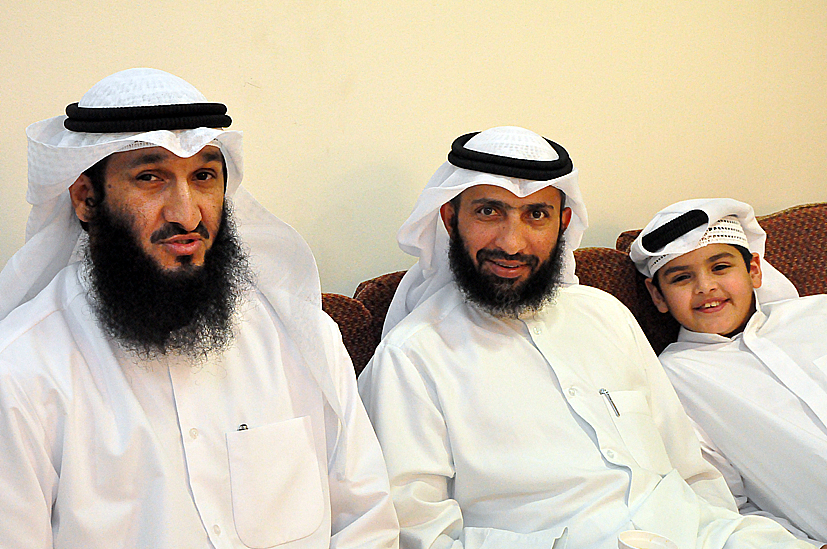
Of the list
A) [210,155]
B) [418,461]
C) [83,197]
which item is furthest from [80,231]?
[418,461]

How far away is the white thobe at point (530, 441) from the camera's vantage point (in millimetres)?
2011

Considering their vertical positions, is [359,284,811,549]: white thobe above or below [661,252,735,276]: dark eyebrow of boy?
below

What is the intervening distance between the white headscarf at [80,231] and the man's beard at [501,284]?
1.92 ft

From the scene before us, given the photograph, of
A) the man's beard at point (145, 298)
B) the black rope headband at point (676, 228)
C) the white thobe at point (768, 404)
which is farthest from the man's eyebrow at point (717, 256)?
the man's beard at point (145, 298)

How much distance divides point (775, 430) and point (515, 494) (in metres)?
1.01

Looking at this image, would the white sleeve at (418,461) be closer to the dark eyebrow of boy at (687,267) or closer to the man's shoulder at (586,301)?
the man's shoulder at (586,301)

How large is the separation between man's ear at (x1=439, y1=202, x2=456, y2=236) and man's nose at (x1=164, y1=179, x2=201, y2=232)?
38.6 inches

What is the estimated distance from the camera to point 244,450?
5.63ft

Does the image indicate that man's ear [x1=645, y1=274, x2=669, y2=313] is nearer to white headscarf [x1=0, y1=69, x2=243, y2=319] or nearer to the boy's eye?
the boy's eye

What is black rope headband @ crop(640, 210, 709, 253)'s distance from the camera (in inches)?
111

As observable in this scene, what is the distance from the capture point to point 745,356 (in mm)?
2762

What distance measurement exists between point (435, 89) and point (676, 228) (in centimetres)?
106

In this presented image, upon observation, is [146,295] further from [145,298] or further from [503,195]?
[503,195]

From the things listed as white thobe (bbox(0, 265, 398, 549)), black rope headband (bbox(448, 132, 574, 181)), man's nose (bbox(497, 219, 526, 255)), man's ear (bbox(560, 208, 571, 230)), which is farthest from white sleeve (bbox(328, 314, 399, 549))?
man's ear (bbox(560, 208, 571, 230))
